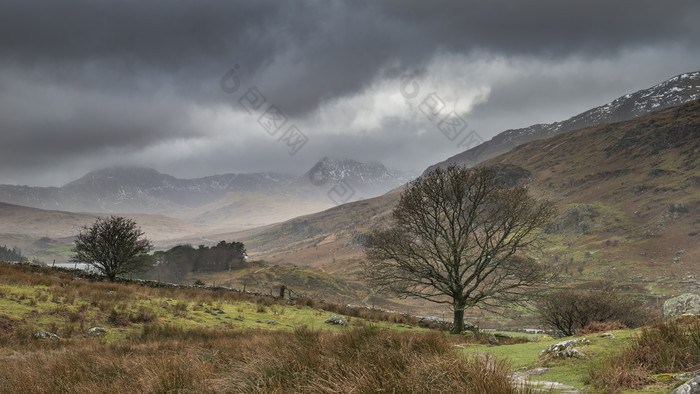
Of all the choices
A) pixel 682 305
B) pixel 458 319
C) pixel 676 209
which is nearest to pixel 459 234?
pixel 458 319

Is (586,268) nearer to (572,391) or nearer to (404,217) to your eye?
(404,217)

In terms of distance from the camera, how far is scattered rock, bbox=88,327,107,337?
509 inches

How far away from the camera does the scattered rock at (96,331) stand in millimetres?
12930

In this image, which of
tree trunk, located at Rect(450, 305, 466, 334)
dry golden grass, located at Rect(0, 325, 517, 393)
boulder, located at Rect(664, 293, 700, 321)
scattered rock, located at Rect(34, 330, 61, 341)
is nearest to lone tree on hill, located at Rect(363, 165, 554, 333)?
tree trunk, located at Rect(450, 305, 466, 334)

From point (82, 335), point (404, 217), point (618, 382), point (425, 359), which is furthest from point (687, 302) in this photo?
point (82, 335)

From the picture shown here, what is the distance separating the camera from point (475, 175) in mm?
21516

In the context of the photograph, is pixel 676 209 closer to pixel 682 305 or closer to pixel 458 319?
pixel 682 305

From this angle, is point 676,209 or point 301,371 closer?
point 301,371

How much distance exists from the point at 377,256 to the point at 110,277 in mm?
23422

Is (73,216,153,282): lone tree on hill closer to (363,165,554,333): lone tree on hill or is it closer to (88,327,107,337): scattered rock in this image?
(88,327,107,337): scattered rock

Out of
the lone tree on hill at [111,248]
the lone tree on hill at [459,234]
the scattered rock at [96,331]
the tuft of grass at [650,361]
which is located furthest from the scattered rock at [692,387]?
the lone tree on hill at [111,248]

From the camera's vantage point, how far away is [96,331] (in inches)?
519

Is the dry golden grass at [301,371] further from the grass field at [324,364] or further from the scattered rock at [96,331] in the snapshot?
the scattered rock at [96,331]

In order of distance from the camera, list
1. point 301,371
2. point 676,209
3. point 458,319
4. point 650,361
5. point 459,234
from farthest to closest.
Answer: point 676,209 → point 459,234 → point 458,319 → point 301,371 → point 650,361
